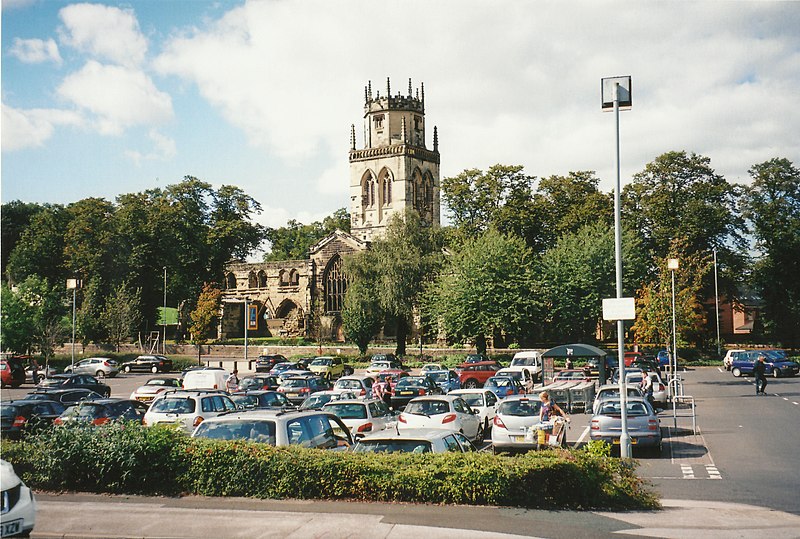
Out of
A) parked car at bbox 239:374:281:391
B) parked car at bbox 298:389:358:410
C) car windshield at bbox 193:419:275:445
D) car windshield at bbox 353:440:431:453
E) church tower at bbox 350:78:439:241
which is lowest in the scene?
parked car at bbox 239:374:281:391

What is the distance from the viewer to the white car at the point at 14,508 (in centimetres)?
941

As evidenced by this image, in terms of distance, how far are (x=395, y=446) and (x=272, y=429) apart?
93.3 inches

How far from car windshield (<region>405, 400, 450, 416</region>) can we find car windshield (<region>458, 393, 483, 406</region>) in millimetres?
3837

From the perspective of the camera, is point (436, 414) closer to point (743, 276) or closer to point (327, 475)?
point (327, 475)

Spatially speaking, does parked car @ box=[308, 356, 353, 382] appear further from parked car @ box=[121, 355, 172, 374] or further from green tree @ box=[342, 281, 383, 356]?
parked car @ box=[121, 355, 172, 374]

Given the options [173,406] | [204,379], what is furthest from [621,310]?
[204,379]

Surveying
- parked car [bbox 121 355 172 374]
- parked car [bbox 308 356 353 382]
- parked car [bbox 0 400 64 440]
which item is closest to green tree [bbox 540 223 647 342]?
parked car [bbox 308 356 353 382]

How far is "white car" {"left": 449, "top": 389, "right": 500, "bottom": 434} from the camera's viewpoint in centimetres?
2423

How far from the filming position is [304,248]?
12775cm

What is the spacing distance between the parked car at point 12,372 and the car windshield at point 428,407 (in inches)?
1222

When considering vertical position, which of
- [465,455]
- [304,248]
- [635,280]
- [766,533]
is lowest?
[766,533]

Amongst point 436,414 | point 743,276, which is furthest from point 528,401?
point 743,276

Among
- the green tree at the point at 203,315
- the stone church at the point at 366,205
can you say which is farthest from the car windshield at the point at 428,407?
the stone church at the point at 366,205

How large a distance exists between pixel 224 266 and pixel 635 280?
172ft
